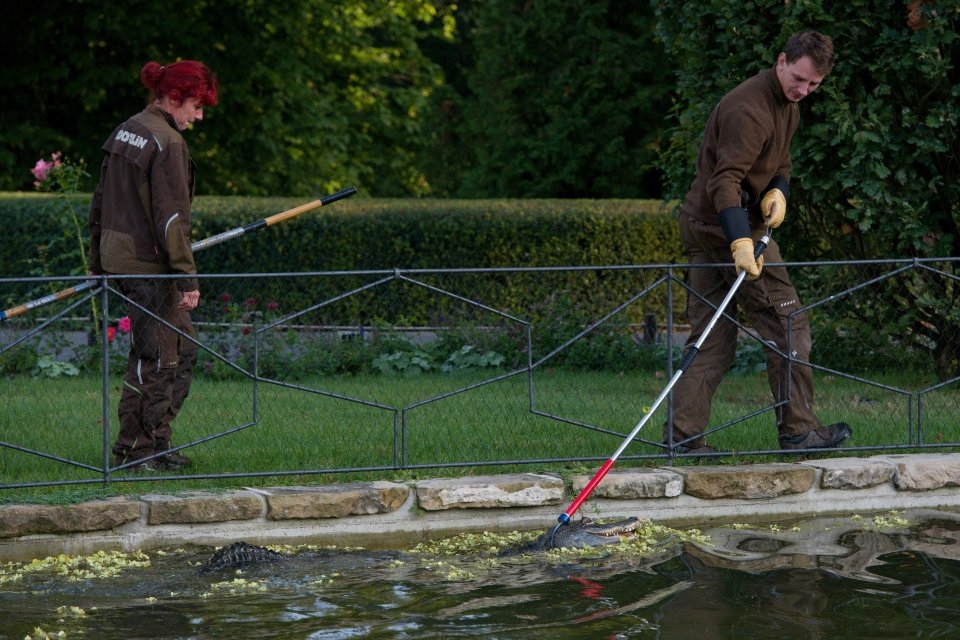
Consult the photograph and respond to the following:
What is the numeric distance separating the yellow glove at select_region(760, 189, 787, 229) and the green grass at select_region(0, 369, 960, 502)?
3.81 ft

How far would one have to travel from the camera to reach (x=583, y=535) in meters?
5.77

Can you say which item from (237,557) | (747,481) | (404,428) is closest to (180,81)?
(404,428)

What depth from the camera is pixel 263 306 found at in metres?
10.0

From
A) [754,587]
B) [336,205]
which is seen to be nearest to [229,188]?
[336,205]

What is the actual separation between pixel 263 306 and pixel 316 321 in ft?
4.45

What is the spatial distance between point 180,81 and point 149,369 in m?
1.36

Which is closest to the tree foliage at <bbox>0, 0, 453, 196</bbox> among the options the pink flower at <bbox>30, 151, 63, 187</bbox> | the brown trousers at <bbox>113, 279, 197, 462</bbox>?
the pink flower at <bbox>30, 151, 63, 187</bbox>

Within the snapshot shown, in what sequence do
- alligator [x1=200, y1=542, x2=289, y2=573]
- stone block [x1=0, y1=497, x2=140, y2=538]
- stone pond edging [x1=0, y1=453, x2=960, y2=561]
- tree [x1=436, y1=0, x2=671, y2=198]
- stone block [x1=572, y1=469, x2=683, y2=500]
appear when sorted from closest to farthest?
1. alligator [x1=200, y1=542, x2=289, y2=573]
2. stone block [x1=0, y1=497, x2=140, y2=538]
3. stone pond edging [x1=0, y1=453, x2=960, y2=561]
4. stone block [x1=572, y1=469, x2=683, y2=500]
5. tree [x1=436, y1=0, x2=671, y2=198]

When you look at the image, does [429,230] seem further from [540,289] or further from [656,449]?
[656,449]

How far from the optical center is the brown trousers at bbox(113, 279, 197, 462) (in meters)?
6.34

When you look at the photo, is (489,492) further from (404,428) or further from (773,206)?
(773,206)

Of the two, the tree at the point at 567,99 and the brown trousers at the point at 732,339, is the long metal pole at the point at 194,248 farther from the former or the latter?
the tree at the point at 567,99

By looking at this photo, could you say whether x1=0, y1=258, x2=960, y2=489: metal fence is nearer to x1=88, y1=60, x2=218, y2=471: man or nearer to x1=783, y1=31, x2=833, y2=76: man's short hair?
x1=88, y1=60, x2=218, y2=471: man

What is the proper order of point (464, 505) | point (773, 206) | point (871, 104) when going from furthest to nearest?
point (871, 104)
point (773, 206)
point (464, 505)
